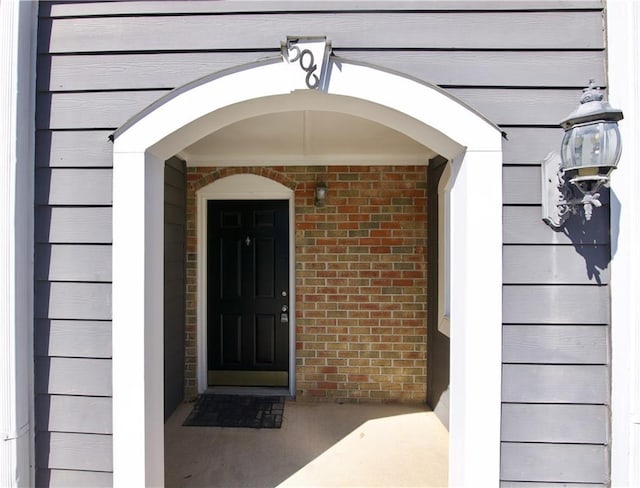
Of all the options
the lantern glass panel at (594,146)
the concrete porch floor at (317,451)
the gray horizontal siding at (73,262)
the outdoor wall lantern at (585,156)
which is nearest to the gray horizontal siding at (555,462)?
the concrete porch floor at (317,451)

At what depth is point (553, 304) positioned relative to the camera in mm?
1464

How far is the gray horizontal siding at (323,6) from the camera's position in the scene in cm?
149

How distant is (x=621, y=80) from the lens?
1427 millimetres

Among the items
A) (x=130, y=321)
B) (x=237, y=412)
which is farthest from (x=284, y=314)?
(x=130, y=321)

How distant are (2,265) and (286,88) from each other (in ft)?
4.77

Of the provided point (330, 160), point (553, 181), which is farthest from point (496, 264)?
point (330, 160)

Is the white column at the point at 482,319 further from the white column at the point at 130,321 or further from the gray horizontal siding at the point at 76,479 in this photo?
the gray horizontal siding at the point at 76,479

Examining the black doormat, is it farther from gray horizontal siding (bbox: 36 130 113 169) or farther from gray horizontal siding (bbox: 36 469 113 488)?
gray horizontal siding (bbox: 36 130 113 169)

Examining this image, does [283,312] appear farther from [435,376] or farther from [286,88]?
[286,88]

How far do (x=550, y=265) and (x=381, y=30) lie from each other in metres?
1.27

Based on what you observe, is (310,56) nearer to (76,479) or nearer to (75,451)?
(75,451)

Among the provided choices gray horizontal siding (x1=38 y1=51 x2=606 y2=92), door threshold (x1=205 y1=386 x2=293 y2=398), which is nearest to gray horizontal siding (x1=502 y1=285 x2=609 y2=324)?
gray horizontal siding (x1=38 y1=51 x2=606 y2=92)

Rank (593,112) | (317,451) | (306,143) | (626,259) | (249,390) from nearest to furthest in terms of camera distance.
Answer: (593,112) → (626,259) → (317,451) → (306,143) → (249,390)

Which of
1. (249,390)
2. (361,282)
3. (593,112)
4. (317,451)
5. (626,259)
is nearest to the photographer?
(593,112)
